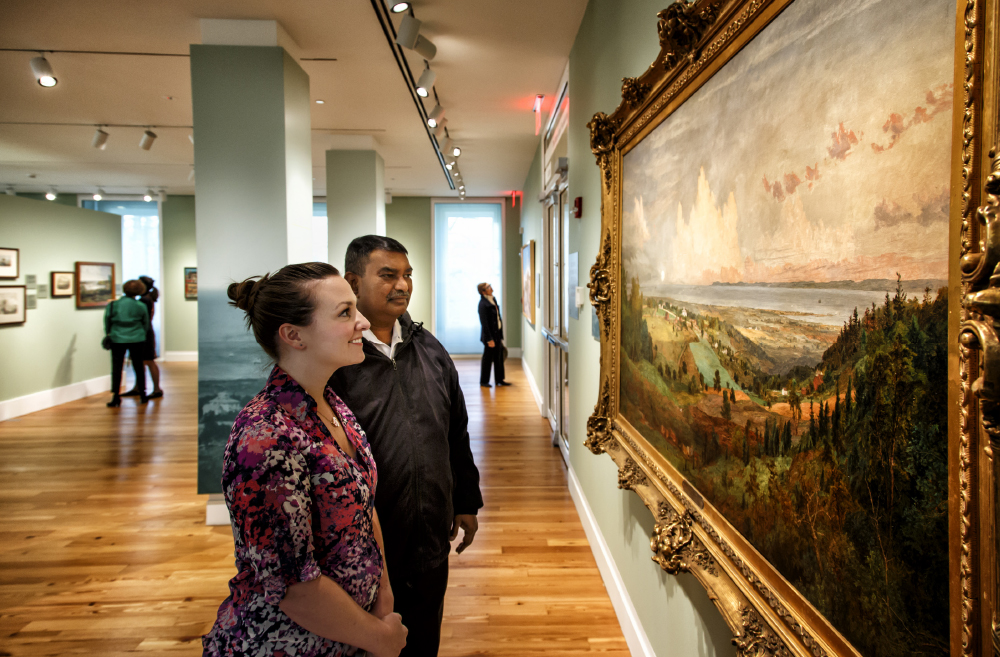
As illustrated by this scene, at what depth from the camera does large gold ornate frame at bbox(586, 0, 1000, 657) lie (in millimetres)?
572

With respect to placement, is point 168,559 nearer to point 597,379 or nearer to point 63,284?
point 597,379

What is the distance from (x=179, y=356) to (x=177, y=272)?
5.61 feet

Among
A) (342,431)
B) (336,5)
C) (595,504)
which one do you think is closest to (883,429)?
(342,431)

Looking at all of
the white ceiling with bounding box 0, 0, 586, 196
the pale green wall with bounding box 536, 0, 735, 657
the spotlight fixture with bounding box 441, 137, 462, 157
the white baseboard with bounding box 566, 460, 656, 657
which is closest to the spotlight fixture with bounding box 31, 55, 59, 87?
the white ceiling with bounding box 0, 0, 586, 196

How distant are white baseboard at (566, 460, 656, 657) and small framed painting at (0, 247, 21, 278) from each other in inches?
292

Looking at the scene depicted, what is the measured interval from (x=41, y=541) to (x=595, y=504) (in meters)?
3.50

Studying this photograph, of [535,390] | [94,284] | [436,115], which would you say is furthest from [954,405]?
[94,284]

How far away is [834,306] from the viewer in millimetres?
865

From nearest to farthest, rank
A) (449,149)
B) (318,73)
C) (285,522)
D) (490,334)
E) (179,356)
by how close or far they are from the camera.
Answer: (285,522) → (318,73) → (449,149) → (490,334) → (179,356)

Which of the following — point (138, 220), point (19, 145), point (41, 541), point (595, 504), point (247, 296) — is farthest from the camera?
point (138, 220)

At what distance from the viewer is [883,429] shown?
0.76 metres

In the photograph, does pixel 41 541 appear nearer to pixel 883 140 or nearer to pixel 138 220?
pixel 883 140

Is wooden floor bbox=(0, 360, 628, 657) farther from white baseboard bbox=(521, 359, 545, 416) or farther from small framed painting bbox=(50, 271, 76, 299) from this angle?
small framed painting bbox=(50, 271, 76, 299)

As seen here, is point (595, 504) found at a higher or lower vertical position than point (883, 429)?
lower
